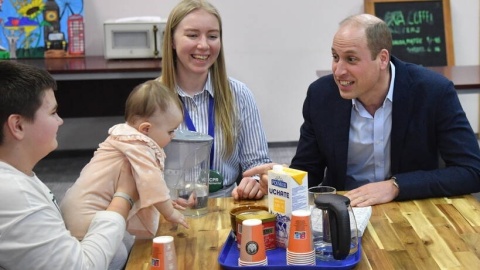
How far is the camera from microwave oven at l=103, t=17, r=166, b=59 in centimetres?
448

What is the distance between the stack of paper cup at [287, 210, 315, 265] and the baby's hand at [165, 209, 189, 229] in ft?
1.30

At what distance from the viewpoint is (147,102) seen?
191 centimetres

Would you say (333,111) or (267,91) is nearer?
(333,111)

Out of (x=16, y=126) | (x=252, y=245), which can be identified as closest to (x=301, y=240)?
(x=252, y=245)

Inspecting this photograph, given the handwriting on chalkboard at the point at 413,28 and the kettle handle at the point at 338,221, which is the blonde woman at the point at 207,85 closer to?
the kettle handle at the point at 338,221

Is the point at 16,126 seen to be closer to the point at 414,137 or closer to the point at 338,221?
the point at 338,221

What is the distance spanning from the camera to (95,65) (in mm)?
4273

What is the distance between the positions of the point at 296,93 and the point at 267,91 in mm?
245

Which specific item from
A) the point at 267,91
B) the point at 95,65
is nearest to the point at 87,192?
the point at 95,65

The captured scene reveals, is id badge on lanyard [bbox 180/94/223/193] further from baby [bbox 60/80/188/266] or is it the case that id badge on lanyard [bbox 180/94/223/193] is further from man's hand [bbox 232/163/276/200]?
baby [bbox 60/80/188/266]

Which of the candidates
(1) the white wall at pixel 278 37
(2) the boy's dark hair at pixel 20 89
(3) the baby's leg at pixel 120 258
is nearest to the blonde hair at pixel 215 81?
(3) the baby's leg at pixel 120 258

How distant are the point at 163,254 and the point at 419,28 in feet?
13.8

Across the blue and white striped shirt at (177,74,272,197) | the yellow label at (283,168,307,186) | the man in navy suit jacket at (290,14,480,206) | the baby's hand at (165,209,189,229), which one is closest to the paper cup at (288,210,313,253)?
the yellow label at (283,168,307,186)

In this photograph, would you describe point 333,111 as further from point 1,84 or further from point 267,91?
point 267,91
